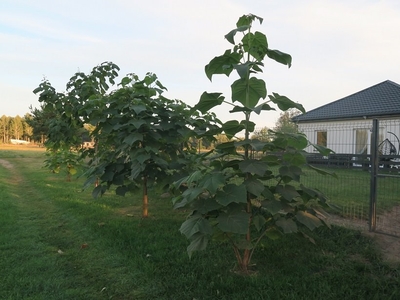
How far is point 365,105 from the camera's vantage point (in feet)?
48.7

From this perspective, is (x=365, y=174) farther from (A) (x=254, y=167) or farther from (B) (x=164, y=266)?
(B) (x=164, y=266)

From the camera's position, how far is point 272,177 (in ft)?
9.13

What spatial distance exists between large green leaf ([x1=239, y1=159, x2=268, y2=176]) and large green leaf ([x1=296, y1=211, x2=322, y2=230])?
0.58m

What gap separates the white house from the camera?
16.4ft

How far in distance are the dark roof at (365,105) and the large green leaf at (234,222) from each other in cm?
1066

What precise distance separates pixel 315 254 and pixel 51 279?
9.31 feet

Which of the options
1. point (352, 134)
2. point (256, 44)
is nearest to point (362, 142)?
point (352, 134)

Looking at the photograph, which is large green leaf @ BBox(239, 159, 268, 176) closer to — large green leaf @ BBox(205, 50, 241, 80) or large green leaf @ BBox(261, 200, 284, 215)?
large green leaf @ BBox(261, 200, 284, 215)

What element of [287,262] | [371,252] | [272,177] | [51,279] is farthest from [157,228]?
[371,252]

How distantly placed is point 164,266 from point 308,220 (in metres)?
1.60

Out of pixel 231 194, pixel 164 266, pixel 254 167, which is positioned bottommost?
pixel 164 266

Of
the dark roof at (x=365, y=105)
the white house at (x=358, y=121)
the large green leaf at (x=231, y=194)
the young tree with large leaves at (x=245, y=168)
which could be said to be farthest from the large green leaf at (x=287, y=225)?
the dark roof at (x=365, y=105)

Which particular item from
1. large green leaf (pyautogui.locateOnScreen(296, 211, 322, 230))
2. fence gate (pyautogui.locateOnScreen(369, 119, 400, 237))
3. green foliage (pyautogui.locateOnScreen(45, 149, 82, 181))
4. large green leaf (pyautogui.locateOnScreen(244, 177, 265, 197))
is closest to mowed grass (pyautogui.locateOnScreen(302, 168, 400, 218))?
fence gate (pyautogui.locateOnScreen(369, 119, 400, 237))

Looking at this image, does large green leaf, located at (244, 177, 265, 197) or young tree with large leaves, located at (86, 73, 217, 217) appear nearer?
large green leaf, located at (244, 177, 265, 197)
